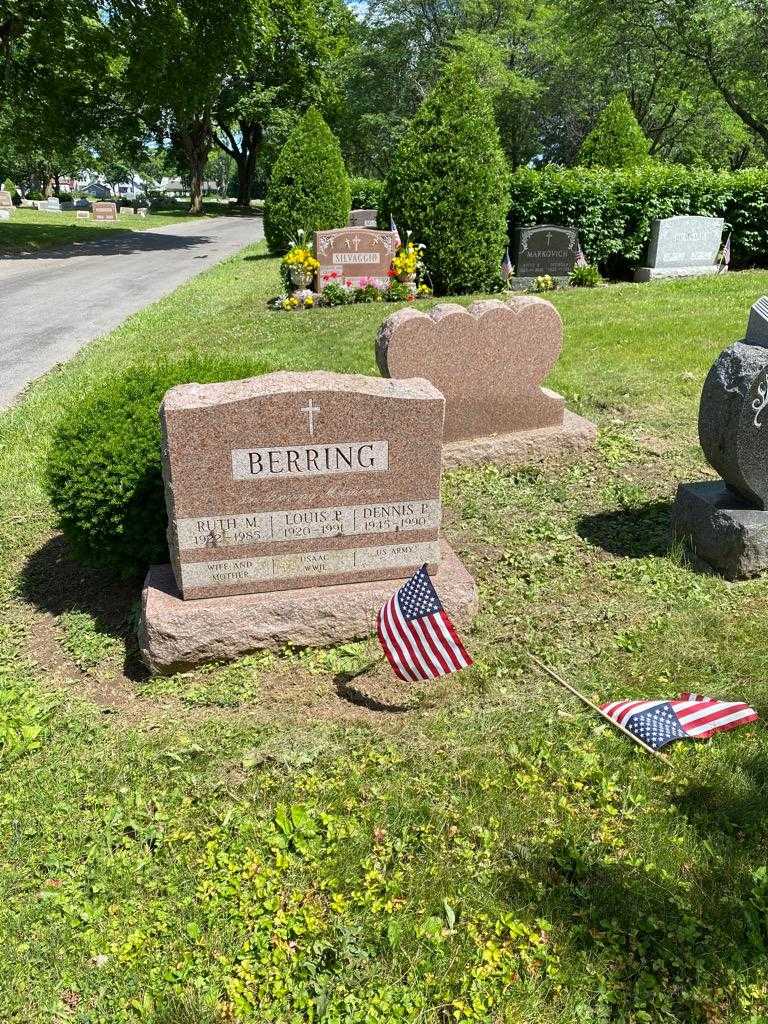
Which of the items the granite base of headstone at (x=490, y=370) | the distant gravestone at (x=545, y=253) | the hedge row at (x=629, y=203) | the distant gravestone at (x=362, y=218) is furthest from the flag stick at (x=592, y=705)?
the distant gravestone at (x=362, y=218)

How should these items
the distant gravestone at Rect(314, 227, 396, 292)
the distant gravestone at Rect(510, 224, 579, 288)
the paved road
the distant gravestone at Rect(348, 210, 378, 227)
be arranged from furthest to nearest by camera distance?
the distant gravestone at Rect(348, 210, 378, 227) < the distant gravestone at Rect(510, 224, 579, 288) < the distant gravestone at Rect(314, 227, 396, 292) < the paved road

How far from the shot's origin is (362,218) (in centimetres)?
2150

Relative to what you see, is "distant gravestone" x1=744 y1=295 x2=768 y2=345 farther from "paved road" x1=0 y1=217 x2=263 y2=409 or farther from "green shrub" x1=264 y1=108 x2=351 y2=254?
"green shrub" x1=264 y1=108 x2=351 y2=254

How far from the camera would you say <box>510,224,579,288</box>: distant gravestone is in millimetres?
15648

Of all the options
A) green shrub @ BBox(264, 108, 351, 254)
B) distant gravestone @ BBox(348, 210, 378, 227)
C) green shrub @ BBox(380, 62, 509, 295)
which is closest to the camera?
green shrub @ BBox(380, 62, 509, 295)

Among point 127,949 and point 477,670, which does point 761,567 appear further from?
point 127,949

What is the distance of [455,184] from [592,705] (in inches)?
508

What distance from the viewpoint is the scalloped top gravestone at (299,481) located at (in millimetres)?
4066

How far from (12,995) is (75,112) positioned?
33.3m

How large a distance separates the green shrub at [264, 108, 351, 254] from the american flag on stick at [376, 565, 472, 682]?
18161mm

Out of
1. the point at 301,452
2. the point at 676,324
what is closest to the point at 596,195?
the point at 676,324

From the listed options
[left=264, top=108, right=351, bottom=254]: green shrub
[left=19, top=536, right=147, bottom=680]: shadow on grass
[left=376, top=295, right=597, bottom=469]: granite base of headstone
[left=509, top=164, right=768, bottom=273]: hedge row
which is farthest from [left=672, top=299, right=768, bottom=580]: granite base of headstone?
[left=264, top=108, right=351, bottom=254]: green shrub

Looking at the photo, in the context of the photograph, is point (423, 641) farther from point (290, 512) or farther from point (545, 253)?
point (545, 253)

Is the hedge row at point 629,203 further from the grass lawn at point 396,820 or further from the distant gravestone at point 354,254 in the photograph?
the grass lawn at point 396,820
